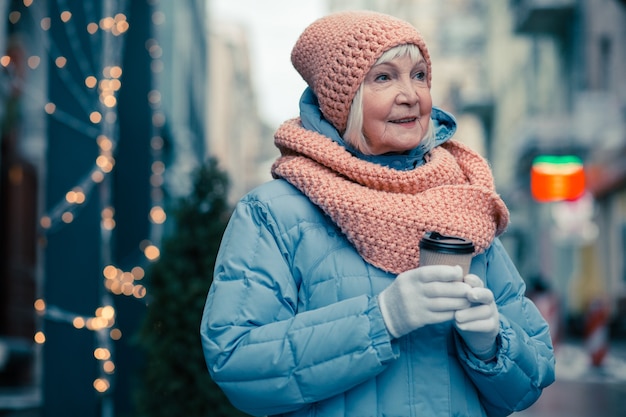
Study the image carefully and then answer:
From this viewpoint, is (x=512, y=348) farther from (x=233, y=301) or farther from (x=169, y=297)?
(x=169, y=297)

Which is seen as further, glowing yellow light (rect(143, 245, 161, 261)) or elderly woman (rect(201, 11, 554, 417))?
glowing yellow light (rect(143, 245, 161, 261))

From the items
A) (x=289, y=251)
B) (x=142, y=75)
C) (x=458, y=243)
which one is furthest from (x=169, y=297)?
(x=142, y=75)

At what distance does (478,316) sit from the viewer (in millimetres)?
1884

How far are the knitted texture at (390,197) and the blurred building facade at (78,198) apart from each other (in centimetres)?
290

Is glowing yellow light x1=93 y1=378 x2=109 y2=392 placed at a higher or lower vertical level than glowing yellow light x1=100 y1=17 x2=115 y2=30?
lower

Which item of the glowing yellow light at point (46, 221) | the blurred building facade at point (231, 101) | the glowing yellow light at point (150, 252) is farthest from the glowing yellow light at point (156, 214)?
the blurred building facade at point (231, 101)

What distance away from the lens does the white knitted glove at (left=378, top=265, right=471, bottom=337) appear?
6.04ft

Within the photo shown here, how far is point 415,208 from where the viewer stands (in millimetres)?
2062

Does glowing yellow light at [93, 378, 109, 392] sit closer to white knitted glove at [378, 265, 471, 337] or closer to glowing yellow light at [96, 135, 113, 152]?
glowing yellow light at [96, 135, 113, 152]

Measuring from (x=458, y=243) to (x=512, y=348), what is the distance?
340 millimetres

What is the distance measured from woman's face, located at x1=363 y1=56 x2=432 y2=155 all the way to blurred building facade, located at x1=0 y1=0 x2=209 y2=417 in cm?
296

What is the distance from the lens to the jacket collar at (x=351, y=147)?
225 cm

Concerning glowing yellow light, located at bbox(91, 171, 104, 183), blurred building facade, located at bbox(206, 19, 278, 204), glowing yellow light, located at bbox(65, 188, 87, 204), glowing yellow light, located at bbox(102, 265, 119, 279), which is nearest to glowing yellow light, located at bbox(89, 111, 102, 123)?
glowing yellow light, located at bbox(91, 171, 104, 183)

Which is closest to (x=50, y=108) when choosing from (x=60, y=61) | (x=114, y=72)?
(x=60, y=61)
